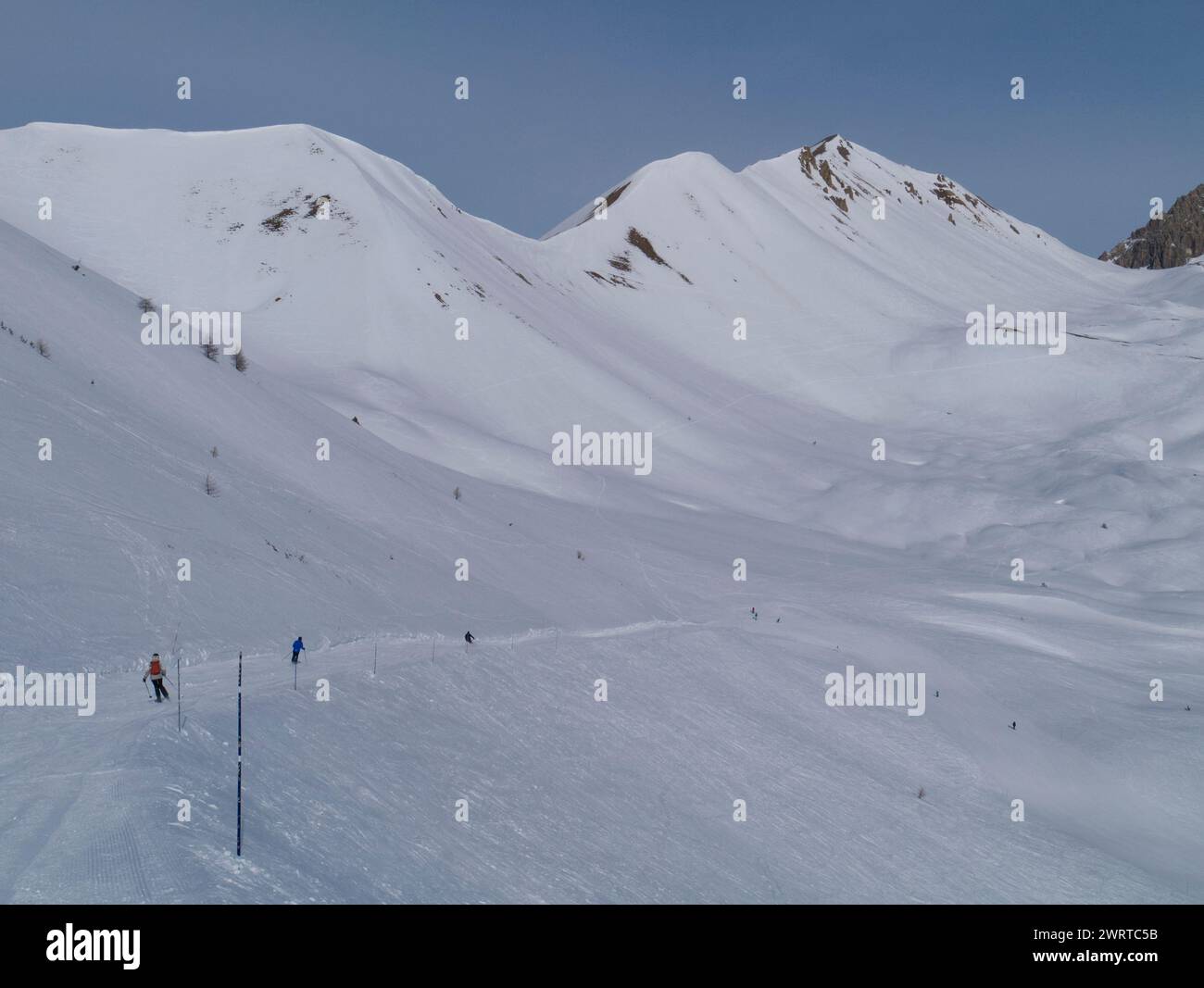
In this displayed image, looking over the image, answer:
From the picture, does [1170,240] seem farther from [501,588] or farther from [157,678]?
[157,678]

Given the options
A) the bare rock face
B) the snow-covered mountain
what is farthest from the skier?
the bare rock face

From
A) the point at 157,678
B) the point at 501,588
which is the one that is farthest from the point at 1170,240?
the point at 157,678

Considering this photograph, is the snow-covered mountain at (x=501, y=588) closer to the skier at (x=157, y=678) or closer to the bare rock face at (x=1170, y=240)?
the skier at (x=157, y=678)

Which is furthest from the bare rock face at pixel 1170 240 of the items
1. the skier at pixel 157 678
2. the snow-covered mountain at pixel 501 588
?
the skier at pixel 157 678

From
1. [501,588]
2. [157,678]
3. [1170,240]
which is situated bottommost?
[157,678]

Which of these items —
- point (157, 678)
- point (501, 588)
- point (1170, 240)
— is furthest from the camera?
point (1170, 240)

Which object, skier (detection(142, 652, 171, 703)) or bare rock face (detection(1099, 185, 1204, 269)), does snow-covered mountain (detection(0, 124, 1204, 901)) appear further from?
bare rock face (detection(1099, 185, 1204, 269))
